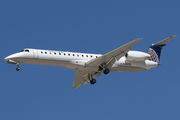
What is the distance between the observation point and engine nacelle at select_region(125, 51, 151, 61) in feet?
91.1

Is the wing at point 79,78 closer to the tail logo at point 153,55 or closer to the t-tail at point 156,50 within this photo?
the tail logo at point 153,55

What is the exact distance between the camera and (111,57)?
86.8 feet

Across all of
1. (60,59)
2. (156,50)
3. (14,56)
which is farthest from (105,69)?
(14,56)

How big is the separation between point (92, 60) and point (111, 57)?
1613mm

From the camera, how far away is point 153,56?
98.4ft

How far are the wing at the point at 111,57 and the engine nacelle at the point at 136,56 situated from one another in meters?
1.57

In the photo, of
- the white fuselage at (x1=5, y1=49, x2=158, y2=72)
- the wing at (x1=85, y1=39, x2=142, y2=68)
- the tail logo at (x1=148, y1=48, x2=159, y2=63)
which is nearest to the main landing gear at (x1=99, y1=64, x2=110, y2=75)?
the wing at (x1=85, y1=39, x2=142, y2=68)

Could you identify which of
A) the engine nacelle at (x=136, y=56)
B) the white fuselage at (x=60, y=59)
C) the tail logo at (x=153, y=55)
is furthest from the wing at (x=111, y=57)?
the tail logo at (x=153, y=55)

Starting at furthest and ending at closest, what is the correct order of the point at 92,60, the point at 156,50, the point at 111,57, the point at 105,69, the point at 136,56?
1. the point at 156,50
2. the point at 136,56
3. the point at 105,69
4. the point at 111,57
5. the point at 92,60

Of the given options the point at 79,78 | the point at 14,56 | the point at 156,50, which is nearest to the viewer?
the point at 14,56

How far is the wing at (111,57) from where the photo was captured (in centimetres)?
2546

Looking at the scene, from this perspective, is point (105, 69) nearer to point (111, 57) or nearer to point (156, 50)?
point (111, 57)

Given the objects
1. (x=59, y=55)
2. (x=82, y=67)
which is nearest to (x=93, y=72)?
(x=82, y=67)

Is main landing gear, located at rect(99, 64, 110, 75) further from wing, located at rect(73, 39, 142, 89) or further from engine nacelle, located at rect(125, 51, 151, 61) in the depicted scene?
engine nacelle, located at rect(125, 51, 151, 61)
